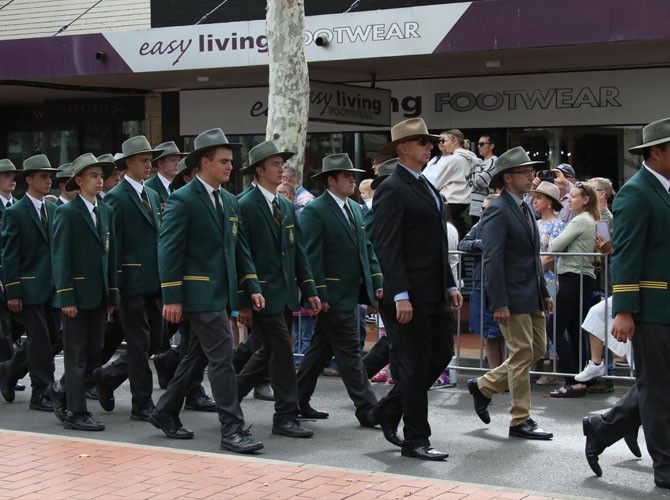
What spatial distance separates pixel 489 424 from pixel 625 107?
25.7 feet

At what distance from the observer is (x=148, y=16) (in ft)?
64.8

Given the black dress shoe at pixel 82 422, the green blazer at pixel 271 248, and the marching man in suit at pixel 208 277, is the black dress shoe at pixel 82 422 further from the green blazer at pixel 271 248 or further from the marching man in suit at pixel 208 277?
the green blazer at pixel 271 248

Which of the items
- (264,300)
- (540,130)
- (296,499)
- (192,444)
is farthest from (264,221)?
(540,130)

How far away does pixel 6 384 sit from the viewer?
10.8 metres

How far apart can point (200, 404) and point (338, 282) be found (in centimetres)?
170

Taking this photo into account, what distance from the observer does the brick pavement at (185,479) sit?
23.0 ft

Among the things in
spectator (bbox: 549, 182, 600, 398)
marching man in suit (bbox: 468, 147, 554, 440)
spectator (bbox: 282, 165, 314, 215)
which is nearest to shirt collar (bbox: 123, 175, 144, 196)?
spectator (bbox: 282, 165, 314, 215)

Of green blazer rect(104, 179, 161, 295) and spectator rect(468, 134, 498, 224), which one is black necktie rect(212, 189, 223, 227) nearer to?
green blazer rect(104, 179, 161, 295)

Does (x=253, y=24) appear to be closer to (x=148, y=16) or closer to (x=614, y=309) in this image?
(x=148, y=16)

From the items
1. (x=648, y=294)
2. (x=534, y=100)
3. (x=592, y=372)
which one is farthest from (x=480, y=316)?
(x=534, y=100)

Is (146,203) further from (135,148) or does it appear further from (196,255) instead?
(196,255)

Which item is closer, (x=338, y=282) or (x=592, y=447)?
(x=592, y=447)

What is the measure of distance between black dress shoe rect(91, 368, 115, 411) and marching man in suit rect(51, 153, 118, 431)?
0.38 metres

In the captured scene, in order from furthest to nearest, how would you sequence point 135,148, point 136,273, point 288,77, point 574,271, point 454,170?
1. point 454,170
2. point 288,77
3. point 574,271
4. point 135,148
5. point 136,273
